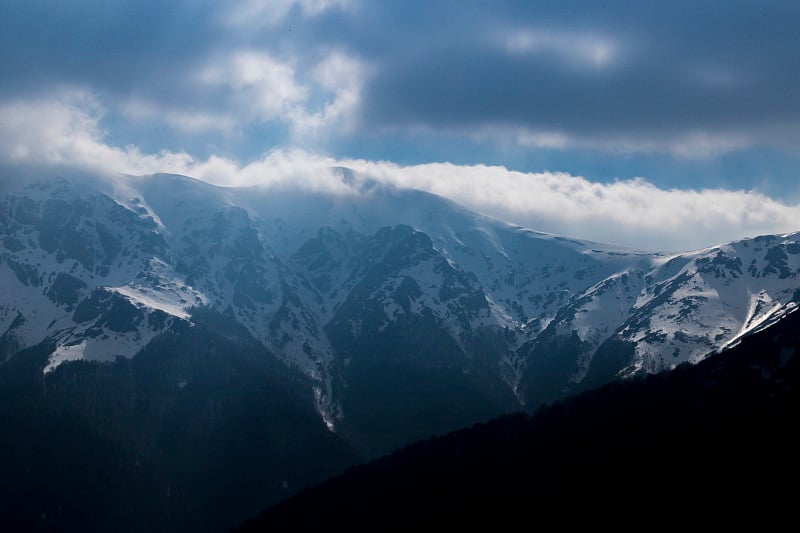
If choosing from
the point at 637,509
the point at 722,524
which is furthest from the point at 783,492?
the point at 637,509

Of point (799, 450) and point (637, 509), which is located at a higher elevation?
point (799, 450)

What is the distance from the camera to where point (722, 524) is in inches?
7028

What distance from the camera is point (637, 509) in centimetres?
19938

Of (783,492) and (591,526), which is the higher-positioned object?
(783,492)

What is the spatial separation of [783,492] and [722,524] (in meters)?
14.9

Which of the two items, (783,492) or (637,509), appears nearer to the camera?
(783,492)

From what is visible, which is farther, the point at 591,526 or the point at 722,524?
the point at 591,526

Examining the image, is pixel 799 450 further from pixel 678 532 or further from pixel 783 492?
pixel 678 532

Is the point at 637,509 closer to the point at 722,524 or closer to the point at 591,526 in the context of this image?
the point at 591,526

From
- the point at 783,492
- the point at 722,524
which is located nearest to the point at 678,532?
the point at 722,524

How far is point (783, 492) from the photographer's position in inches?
7151

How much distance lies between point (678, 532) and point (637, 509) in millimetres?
18574

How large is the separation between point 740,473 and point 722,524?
74.9 feet

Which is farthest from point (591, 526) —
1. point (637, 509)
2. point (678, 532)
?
point (678, 532)
